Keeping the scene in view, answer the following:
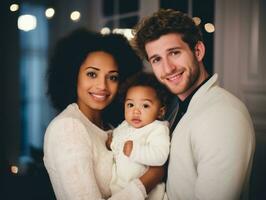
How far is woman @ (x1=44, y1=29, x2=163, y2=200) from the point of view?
95 cm

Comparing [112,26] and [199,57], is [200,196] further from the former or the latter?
[112,26]

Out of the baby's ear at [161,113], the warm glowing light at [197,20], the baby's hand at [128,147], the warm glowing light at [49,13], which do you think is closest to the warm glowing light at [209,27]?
the warm glowing light at [197,20]

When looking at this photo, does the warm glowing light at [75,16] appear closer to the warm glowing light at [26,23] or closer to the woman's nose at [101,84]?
the warm glowing light at [26,23]

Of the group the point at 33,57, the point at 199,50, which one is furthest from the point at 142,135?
the point at 33,57

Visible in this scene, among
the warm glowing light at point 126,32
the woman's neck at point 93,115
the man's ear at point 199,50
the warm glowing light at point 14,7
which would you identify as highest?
the warm glowing light at point 14,7

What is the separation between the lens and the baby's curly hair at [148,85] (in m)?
1.02

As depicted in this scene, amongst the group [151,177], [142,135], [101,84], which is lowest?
[151,177]

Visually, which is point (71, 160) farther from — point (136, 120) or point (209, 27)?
point (209, 27)

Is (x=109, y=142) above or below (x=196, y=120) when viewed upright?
below

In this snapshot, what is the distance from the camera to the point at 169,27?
0.97m

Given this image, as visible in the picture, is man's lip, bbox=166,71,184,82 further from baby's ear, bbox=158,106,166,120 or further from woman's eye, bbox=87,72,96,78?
woman's eye, bbox=87,72,96,78

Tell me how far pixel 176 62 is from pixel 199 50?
0.25 ft

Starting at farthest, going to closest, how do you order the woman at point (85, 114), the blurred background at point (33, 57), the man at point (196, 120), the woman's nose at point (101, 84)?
the blurred background at point (33, 57) < the woman's nose at point (101, 84) < the woman at point (85, 114) < the man at point (196, 120)

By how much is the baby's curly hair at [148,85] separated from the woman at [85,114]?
5cm
